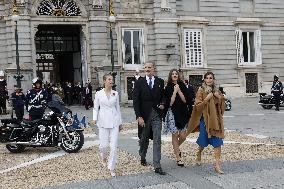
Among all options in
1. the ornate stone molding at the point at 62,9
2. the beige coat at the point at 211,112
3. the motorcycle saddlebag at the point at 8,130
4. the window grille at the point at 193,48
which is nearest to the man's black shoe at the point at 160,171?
the beige coat at the point at 211,112

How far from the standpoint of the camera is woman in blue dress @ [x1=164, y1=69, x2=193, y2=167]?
8.45 m

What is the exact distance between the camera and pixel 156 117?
8133 millimetres

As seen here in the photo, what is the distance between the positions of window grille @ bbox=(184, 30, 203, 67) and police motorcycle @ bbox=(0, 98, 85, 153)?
19.1 metres

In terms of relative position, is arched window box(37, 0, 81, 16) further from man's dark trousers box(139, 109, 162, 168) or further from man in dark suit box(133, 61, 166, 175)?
man's dark trousers box(139, 109, 162, 168)

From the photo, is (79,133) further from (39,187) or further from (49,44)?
(49,44)

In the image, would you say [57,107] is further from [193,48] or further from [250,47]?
[250,47]

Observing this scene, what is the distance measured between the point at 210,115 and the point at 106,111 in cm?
188

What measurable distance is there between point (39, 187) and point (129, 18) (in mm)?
20711

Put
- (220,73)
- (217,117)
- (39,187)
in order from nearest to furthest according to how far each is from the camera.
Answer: (39,187)
(217,117)
(220,73)

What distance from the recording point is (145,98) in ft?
26.8

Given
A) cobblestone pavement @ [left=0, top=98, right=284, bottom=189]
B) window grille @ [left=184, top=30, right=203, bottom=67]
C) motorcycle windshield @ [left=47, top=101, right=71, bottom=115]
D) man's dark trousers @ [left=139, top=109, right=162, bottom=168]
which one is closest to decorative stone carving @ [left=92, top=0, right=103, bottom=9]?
window grille @ [left=184, top=30, right=203, bottom=67]

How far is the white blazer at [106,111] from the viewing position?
8.22 m

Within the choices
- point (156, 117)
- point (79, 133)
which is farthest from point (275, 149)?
point (79, 133)

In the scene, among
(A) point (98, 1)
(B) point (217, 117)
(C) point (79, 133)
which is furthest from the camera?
(A) point (98, 1)
